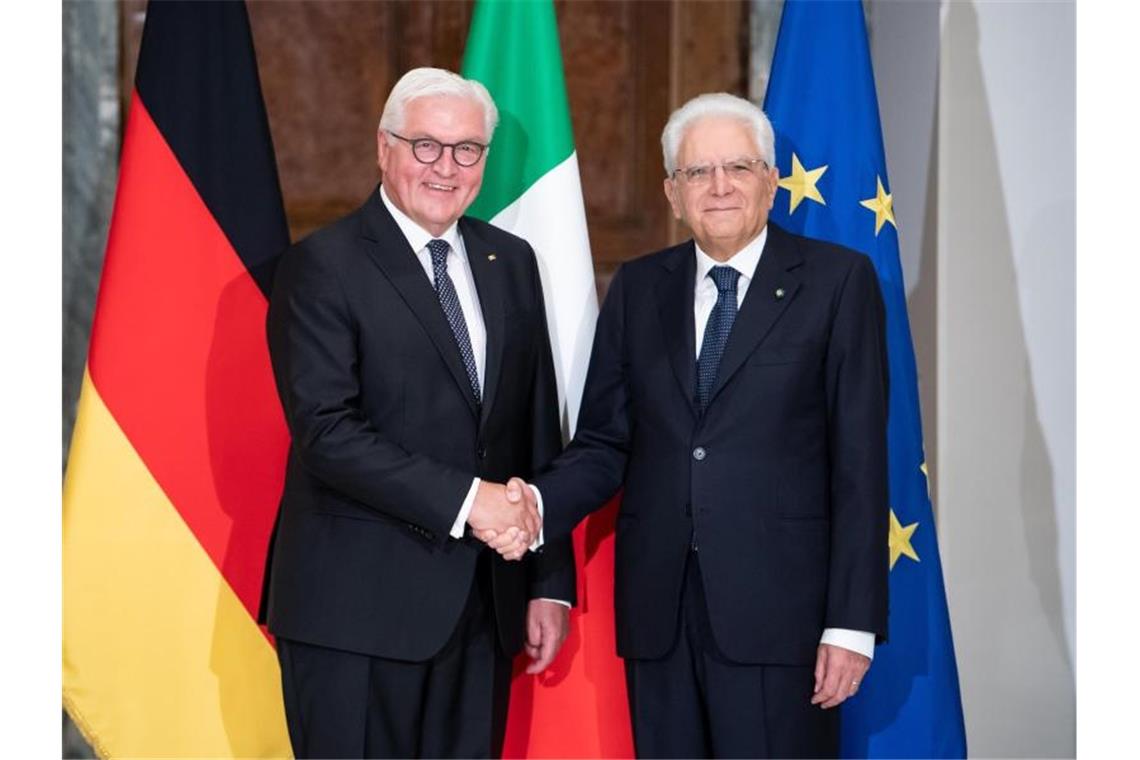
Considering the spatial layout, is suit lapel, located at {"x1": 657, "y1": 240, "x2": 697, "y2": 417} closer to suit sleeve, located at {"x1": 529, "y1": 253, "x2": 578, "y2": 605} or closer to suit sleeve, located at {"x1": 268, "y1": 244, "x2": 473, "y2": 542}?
suit sleeve, located at {"x1": 529, "y1": 253, "x2": 578, "y2": 605}

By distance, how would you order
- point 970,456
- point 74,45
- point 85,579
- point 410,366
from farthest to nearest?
1. point 74,45
2. point 970,456
3. point 85,579
4. point 410,366

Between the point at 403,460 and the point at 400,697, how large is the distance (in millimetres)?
393

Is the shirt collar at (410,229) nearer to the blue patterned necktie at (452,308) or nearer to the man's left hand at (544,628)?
the blue patterned necktie at (452,308)

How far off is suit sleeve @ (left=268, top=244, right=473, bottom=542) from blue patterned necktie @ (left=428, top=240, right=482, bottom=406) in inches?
6.3

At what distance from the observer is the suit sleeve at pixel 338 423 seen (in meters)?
2.07

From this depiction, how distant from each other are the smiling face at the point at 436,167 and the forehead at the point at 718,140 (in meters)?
0.36

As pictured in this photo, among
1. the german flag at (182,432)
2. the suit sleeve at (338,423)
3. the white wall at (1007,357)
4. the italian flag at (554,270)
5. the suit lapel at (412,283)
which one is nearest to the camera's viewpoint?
the suit sleeve at (338,423)

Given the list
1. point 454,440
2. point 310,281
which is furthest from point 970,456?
point 310,281

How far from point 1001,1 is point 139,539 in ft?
7.35

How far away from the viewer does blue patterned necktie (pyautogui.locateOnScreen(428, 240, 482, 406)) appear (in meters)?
2.21

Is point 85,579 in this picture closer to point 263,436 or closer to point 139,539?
point 139,539

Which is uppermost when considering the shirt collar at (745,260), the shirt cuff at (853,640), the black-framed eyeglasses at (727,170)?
the black-framed eyeglasses at (727,170)

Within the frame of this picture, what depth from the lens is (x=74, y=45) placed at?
333cm

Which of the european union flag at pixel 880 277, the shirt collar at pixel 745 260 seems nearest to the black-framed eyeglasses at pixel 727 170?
the shirt collar at pixel 745 260
